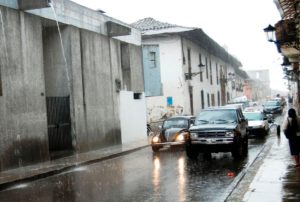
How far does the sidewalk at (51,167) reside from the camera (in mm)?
13347

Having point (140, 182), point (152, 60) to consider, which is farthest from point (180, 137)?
point (152, 60)

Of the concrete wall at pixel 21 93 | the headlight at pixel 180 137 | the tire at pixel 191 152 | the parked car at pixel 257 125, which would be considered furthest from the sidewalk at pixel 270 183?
the parked car at pixel 257 125

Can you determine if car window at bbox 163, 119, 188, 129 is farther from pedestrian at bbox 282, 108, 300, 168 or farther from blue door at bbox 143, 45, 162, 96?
blue door at bbox 143, 45, 162, 96

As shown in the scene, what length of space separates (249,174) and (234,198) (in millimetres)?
3103

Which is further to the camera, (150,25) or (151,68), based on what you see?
(150,25)

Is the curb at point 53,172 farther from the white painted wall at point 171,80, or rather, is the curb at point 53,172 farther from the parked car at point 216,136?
the white painted wall at point 171,80

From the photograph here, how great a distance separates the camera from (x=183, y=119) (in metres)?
22.4

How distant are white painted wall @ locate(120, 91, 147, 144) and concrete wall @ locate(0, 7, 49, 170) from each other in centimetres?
819

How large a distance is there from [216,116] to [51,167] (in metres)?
6.25

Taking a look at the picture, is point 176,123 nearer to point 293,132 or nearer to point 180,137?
point 180,137

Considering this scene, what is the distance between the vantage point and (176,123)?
22.3 m

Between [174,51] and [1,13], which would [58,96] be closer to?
[1,13]

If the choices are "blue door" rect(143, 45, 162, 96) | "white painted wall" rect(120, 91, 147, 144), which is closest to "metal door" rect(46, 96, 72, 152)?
"white painted wall" rect(120, 91, 147, 144)

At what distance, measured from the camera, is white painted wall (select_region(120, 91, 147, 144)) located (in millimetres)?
25598
